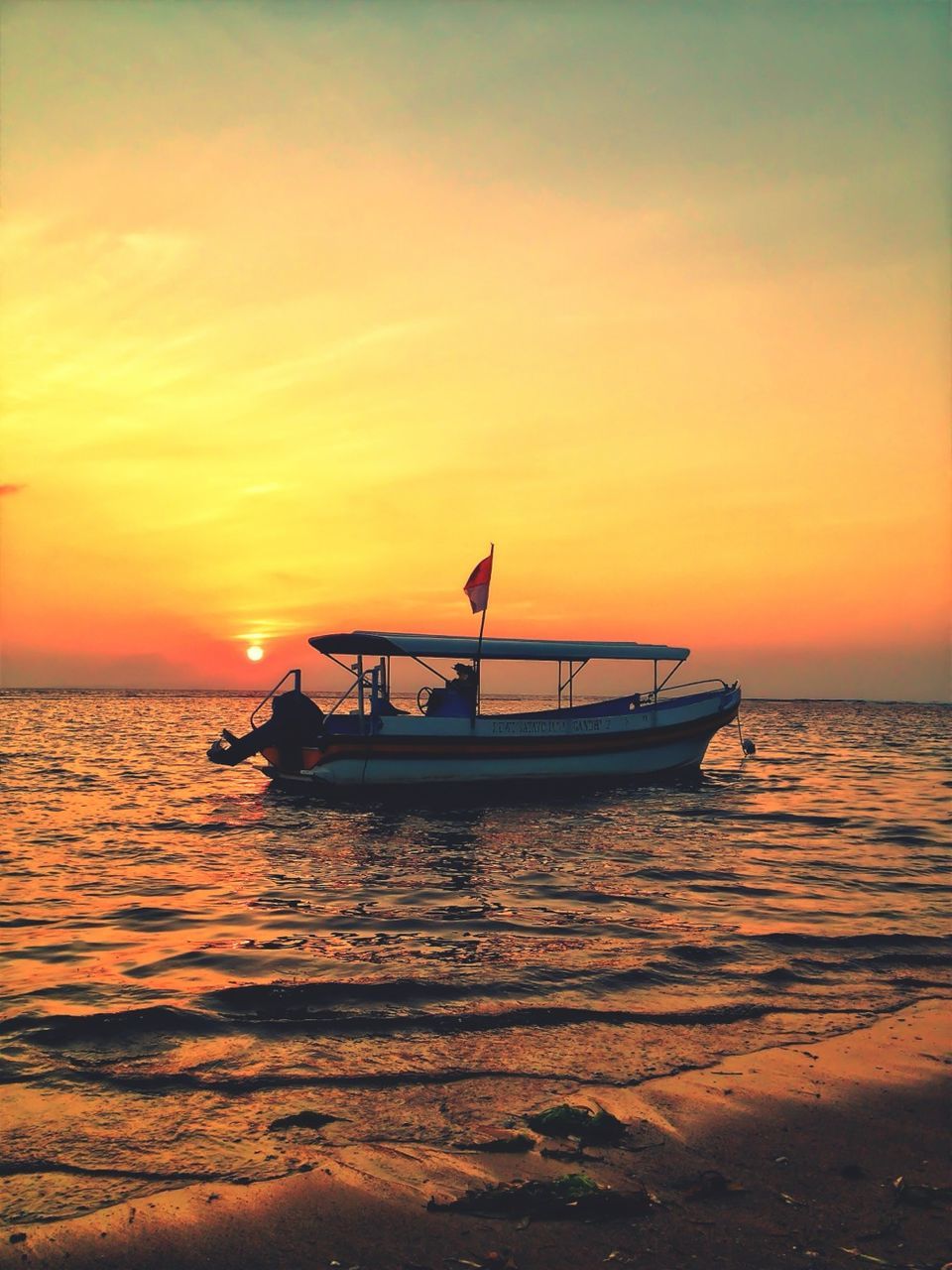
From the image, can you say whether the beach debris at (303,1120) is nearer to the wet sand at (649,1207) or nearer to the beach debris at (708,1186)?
the wet sand at (649,1207)

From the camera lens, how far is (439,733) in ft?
77.2

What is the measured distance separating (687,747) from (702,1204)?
24384mm

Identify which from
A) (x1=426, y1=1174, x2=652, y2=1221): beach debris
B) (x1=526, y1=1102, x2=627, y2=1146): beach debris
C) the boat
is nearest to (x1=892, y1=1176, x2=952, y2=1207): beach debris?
(x1=426, y1=1174, x2=652, y2=1221): beach debris

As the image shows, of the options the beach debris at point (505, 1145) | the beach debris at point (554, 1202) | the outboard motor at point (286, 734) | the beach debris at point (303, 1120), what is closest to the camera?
the beach debris at point (554, 1202)

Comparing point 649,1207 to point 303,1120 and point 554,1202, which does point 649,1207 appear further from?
point 303,1120

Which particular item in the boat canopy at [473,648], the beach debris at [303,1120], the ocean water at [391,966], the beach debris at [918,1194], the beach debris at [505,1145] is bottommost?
the ocean water at [391,966]

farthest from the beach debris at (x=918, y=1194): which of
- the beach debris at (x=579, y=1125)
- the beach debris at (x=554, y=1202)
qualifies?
the beach debris at (x=579, y=1125)

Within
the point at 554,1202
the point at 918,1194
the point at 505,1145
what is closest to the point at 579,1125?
the point at 505,1145

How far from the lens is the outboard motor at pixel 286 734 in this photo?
2388 centimetres

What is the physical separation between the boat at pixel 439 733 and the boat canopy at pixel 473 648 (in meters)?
0.03

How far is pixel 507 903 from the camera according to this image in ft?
41.7

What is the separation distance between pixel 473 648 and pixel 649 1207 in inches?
793

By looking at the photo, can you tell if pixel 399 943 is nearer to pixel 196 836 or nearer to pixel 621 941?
pixel 621 941

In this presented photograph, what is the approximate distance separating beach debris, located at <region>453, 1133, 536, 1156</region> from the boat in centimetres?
1739
